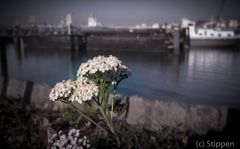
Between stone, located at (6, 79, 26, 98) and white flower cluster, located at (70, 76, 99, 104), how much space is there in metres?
4.33

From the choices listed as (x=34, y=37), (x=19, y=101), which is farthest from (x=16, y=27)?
(x=19, y=101)

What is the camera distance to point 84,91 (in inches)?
119

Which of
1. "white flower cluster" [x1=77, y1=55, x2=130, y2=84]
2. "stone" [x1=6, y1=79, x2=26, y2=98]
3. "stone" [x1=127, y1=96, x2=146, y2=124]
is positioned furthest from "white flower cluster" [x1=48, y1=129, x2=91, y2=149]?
"stone" [x1=6, y1=79, x2=26, y2=98]

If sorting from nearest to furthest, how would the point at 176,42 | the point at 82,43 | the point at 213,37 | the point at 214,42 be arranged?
the point at 176,42 → the point at 82,43 → the point at 214,42 → the point at 213,37

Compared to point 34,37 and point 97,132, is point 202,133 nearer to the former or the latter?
point 97,132

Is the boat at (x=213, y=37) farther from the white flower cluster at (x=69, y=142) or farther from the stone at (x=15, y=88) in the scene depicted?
the white flower cluster at (x=69, y=142)

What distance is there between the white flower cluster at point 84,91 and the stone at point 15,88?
170 inches

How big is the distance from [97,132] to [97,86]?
1499 millimetres

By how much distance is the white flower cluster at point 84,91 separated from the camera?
9.80ft

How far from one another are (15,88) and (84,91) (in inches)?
192

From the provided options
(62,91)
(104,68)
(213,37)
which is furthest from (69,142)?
(213,37)

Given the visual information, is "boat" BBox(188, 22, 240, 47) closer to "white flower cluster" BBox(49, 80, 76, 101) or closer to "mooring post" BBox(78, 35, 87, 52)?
"mooring post" BBox(78, 35, 87, 52)

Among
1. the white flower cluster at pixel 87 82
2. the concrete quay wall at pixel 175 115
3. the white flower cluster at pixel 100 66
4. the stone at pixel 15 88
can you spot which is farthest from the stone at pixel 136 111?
the stone at pixel 15 88

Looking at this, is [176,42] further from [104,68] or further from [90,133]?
[104,68]
